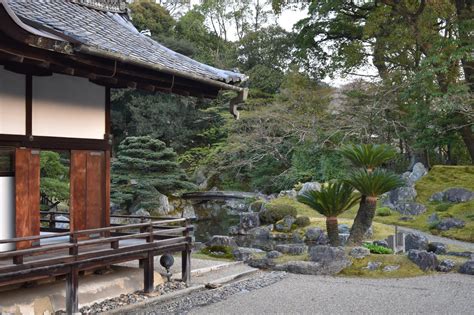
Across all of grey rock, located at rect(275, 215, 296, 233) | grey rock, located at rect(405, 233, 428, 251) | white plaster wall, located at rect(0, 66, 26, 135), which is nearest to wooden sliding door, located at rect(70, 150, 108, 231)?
white plaster wall, located at rect(0, 66, 26, 135)

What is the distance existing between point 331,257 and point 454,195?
11858 millimetres

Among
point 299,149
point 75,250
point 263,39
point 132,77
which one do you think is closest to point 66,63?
point 132,77

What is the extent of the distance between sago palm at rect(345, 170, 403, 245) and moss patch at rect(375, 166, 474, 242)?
227 inches

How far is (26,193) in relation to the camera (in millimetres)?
7496

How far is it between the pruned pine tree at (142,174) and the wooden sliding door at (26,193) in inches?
640

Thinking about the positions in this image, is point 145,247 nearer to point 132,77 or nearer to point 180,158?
point 132,77

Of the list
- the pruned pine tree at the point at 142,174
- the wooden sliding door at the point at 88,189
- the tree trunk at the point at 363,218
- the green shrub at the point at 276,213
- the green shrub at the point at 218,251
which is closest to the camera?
the wooden sliding door at the point at 88,189

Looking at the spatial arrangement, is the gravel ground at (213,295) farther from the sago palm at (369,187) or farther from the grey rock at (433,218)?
the grey rock at (433,218)

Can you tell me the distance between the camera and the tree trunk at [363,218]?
1266cm

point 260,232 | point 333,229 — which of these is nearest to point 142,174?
point 260,232

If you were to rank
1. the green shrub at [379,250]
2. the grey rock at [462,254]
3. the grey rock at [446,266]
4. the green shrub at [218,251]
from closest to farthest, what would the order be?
1. the grey rock at [446,266]
2. the green shrub at [379,250]
3. the grey rock at [462,254]
4. the green shrub at [218,251]

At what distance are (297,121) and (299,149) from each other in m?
1.84

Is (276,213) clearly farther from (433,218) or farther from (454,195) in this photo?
(454,195)

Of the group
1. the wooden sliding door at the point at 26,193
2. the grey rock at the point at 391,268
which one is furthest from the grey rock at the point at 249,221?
the wooden sliding door at the point at 26,193
